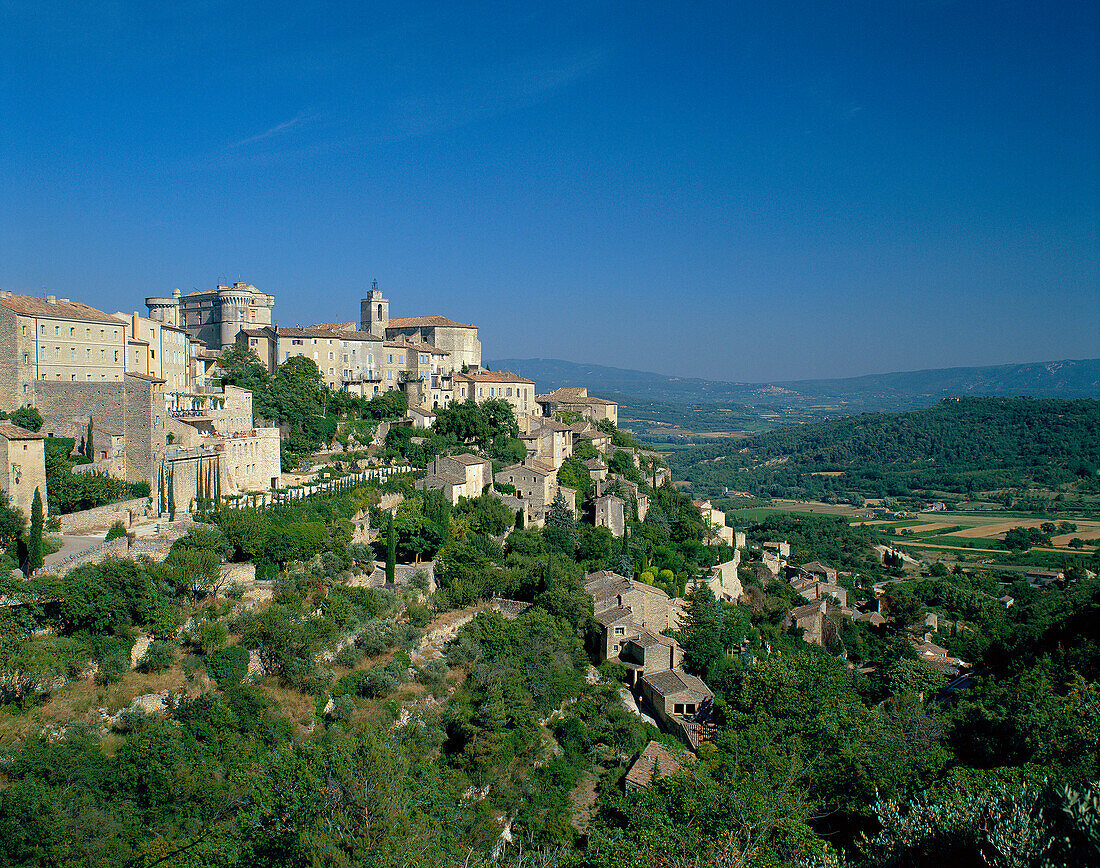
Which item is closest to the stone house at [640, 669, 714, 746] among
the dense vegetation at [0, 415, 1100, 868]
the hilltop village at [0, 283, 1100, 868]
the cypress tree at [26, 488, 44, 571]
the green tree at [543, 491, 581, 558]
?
the hilltop village at [0, 283, 1100, 868]

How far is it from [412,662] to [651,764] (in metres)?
8.46

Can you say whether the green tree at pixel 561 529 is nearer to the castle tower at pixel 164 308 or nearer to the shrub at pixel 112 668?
the shrub at pixel 112 668

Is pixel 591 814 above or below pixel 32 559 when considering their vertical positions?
below

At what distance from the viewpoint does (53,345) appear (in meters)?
30.9

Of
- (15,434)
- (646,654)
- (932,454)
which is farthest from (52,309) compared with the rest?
(932,454)

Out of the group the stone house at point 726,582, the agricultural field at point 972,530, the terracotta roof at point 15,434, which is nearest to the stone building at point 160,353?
the terracotta roof at point 15,434

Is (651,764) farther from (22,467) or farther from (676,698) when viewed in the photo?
(22,467)

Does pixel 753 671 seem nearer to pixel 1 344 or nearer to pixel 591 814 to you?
pixel 591 814

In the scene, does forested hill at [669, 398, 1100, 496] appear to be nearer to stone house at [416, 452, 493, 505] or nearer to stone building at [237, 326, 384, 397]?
stone building at [237, 326, 384, 397]

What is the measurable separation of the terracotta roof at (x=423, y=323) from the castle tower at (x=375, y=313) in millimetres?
650

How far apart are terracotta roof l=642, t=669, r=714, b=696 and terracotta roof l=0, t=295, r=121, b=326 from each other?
26.9m

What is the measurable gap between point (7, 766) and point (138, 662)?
4.57 m

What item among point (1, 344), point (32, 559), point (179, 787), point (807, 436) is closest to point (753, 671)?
point (179, 787)

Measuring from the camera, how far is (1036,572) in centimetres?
6869
